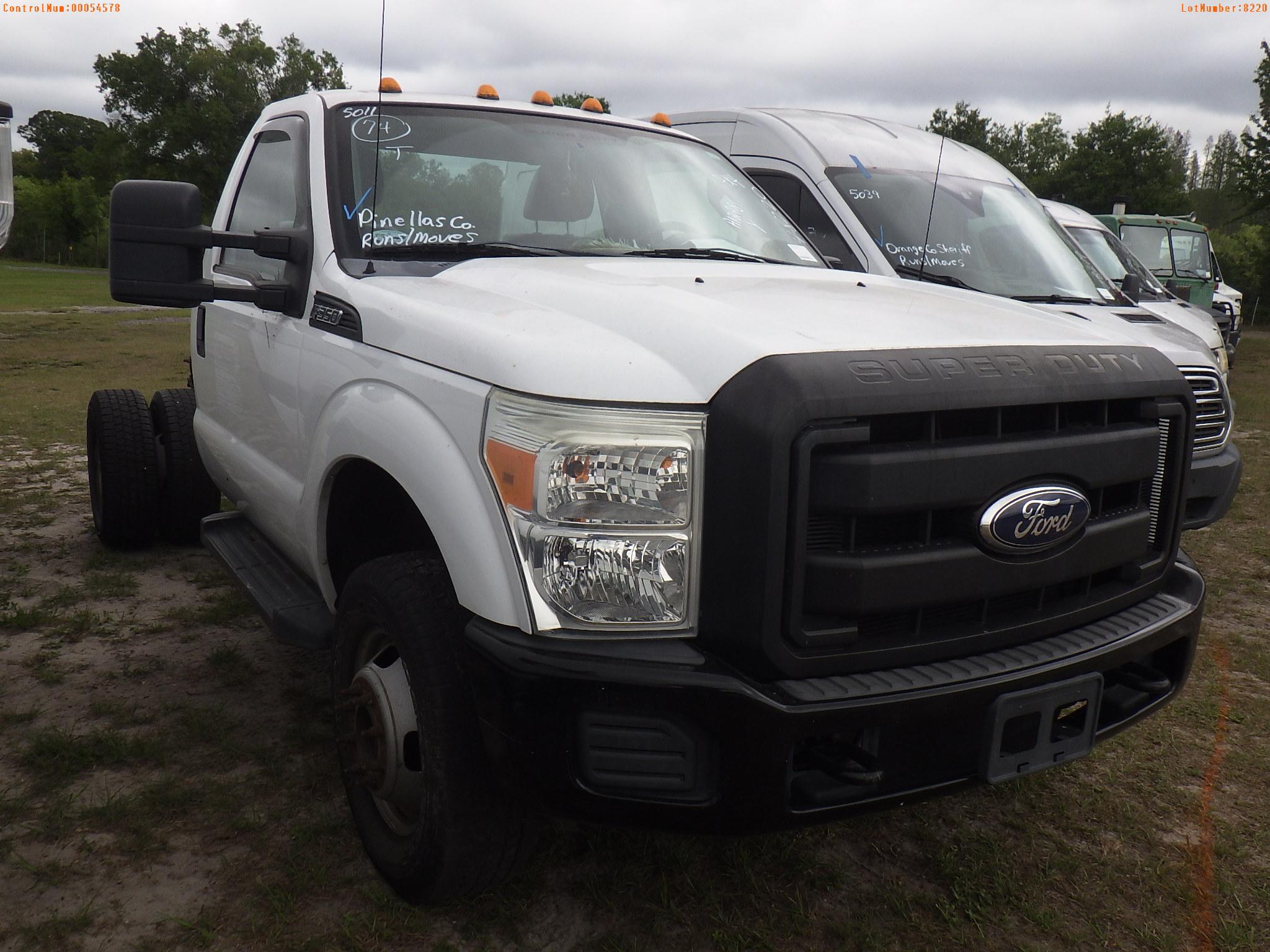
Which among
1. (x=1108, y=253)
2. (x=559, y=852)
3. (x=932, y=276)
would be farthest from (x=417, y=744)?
(x=1108, y=253)

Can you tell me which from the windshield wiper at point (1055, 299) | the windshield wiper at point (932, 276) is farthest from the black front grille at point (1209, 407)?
the windshield wiper at point (932, 276)

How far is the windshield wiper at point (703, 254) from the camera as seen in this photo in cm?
308

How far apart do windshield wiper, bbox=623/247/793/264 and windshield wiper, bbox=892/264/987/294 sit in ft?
7.77

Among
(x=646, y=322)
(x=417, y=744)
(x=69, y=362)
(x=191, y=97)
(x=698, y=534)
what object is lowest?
(x=69, y=362)

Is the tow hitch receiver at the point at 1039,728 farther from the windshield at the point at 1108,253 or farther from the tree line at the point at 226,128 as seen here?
the tree line at the point at 226,128

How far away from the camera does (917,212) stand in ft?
19.4

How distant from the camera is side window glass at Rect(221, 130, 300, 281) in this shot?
3295mm

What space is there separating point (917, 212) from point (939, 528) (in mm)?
4282

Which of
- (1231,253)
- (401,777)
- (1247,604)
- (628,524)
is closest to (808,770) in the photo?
(628,524)

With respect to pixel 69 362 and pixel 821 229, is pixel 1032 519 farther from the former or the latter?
pixel 69 362

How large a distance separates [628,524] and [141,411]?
12.4ft

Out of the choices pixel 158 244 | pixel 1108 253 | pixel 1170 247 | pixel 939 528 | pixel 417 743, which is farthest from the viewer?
pixel 1170 247

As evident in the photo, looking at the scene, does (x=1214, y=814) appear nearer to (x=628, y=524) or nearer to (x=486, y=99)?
(x=628, y=524)

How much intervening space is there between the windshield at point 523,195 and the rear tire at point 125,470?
2304 mm
